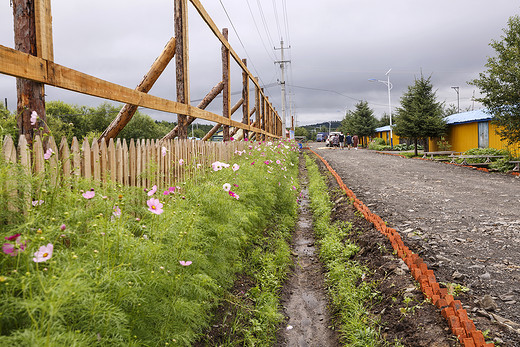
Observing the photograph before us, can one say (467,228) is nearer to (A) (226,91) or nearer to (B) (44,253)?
(B) (44,253)

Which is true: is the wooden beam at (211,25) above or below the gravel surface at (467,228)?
above

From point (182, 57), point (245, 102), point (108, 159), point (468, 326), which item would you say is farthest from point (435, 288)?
point (245, 102)

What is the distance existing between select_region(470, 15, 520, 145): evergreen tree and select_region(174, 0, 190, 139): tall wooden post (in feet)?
41.5

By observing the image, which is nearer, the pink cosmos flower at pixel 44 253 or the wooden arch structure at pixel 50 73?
the pink cosmos flower at pixel 44 253

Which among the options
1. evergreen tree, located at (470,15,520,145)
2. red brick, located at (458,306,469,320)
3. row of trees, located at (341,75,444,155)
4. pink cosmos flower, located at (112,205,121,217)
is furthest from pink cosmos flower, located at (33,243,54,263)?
row of trees, located at (341,75,444,155)

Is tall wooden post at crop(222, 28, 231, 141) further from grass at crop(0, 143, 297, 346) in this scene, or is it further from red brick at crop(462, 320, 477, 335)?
red brick at crop(462, 320, 477, 335)

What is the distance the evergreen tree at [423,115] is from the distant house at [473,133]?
937 mm

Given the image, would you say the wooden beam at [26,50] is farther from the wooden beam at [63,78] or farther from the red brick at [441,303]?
the red brick at [441,303]

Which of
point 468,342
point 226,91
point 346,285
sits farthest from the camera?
point 226,91

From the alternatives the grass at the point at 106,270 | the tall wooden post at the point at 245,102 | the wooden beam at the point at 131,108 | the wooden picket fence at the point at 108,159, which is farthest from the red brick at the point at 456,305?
the tall wooden post at the point at 245,102

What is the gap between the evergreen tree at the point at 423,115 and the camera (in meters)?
24.0

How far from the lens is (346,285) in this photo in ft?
13.0

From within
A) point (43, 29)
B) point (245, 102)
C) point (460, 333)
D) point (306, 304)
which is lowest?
point (306, 304)

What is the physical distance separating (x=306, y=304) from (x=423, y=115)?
935 inches
